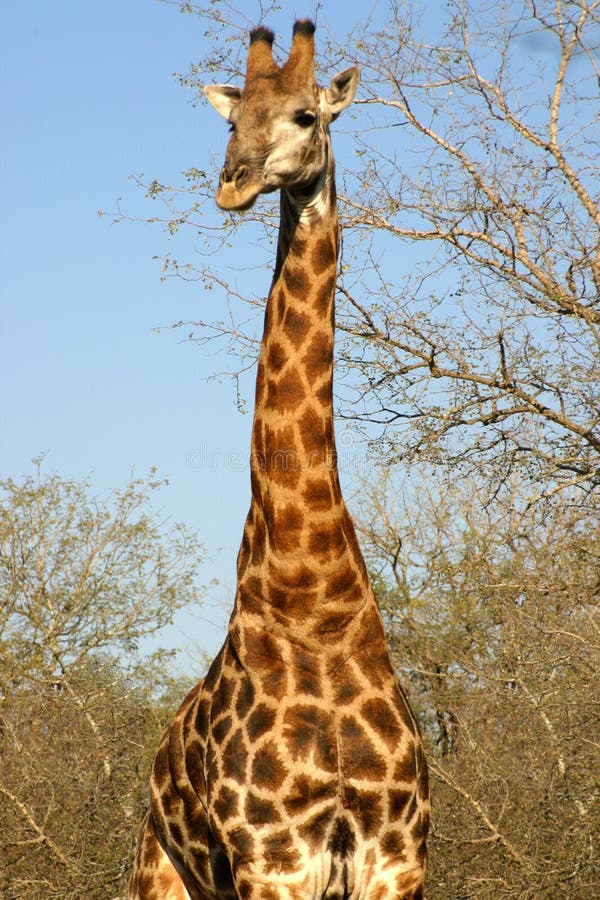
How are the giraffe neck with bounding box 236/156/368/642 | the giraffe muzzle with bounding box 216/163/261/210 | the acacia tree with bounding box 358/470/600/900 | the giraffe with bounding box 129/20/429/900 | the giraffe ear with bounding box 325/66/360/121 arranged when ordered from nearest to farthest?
the giraffe muzzle with bounding box 216/163/261/210 < the giraffe with bounding box 129/20/429/900 < the giraffe neck with bounding box 236/156/368/642 < the giraffe ear with bounding box 325/66/360/121 < the acacia tree with bounding box 358/470/600/900

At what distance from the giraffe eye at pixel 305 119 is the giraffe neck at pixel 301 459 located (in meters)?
0.27

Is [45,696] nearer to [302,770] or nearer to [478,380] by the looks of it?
[478,380]

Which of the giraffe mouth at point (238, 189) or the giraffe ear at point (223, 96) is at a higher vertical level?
the giraffe ear at point (223, 96)

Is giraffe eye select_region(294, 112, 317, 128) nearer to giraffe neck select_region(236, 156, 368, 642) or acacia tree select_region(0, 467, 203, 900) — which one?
giraffe neck select_region(236, 156, 368, 642)

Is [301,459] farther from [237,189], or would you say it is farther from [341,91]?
[341,91]

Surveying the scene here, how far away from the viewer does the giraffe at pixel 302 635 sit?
4816 millimetres

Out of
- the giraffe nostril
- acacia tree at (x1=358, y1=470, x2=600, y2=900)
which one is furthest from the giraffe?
acacia tree at (x1=358, y1=470, x2=600, y2=900)

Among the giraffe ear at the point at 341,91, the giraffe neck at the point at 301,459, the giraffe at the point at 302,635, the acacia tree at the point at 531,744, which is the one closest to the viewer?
the giraffe at the point at 302,635

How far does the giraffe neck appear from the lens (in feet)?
16.4

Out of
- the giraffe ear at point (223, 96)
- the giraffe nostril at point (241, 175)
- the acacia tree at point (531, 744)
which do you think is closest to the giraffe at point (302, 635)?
the giraffe nostril at point (241, 175)

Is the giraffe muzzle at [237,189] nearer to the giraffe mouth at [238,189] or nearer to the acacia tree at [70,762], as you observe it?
the giraffe mouth at [238,189]

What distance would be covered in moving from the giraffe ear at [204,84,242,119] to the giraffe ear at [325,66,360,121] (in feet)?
1.85

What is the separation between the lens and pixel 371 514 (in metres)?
21.6

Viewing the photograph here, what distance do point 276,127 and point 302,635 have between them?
206cm
